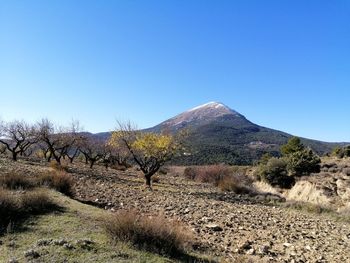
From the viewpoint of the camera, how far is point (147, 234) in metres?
8.98

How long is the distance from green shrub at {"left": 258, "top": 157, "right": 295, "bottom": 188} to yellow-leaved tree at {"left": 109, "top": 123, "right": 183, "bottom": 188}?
9868mm

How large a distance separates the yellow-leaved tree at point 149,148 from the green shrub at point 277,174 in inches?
388

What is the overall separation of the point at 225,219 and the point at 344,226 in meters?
5.89

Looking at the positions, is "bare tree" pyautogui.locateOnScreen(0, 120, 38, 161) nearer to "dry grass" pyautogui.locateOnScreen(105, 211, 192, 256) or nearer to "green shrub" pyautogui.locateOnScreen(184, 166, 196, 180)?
"green shrub" pyautogui.locateOnScreen(184, 166, 196, 180)

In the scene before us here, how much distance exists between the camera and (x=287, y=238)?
1360 centimetres

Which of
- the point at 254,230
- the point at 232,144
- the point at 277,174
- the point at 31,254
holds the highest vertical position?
the point at 232,144

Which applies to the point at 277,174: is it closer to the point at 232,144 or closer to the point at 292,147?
the point at 292,147

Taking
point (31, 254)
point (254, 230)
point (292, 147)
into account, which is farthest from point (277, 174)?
point (31, 254)

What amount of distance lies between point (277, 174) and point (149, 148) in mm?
13237

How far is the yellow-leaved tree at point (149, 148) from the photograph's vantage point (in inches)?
1158

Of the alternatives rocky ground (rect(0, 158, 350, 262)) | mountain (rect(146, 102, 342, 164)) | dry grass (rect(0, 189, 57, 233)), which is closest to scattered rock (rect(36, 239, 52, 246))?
dry grass (rect(0, 189, 57, 233))

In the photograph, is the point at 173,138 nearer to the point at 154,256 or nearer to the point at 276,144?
the point at 154,256

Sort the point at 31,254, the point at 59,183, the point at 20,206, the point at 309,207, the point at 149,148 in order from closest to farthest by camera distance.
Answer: the point at 31,254 < the point at 20,206 < the point at 59,183 < the point at 309,207 < the point at 149,148

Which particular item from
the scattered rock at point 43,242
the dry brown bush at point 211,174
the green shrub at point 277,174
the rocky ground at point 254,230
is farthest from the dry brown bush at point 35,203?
the dry brown bush at point 211,174
